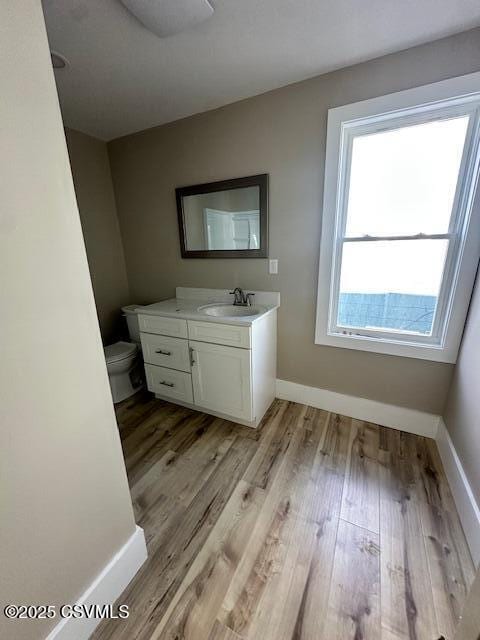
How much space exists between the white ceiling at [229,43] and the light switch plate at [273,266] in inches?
43.3

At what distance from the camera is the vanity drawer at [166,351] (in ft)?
6.19

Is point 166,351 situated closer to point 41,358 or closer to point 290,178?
point 41,358

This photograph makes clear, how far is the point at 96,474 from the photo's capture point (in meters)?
0.85

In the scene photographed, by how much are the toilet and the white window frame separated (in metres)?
1.56

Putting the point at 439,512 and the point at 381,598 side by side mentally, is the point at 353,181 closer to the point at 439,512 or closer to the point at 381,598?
the point at 439,512

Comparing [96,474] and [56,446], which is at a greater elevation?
[56,446]

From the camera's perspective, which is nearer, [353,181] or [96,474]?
[96,474]

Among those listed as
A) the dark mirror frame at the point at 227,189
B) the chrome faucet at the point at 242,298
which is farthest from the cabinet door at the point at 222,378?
the dark mirror frame at the point at 227,189

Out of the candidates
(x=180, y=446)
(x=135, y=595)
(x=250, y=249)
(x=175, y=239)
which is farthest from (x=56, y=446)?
(x=175, y=239)

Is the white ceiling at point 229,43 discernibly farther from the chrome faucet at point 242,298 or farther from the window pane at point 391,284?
the chrome faucet at point 242,298

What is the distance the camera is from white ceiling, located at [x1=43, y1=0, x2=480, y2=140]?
110 cm

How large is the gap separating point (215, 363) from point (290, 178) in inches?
54.6

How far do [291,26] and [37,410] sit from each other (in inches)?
74.3

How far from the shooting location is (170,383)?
6.69 ft
